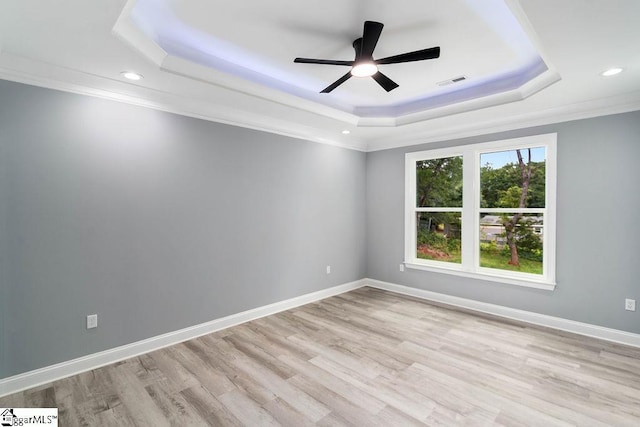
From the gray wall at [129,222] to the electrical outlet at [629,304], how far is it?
3.70 meters

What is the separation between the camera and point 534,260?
4.02m

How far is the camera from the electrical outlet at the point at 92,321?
275 cm

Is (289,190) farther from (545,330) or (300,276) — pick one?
(545,330)

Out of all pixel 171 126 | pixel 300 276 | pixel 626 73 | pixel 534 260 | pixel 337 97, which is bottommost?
pixel 300 276

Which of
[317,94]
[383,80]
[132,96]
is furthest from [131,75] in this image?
[383,80]

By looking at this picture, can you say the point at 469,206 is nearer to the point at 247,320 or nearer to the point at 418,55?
the point at 418,55

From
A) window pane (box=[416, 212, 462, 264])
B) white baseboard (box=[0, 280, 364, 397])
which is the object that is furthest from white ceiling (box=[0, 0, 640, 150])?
white baseboard (box=[0, 280, 364, 397])

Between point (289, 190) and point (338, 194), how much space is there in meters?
1.03

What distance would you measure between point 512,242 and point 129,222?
4.61m

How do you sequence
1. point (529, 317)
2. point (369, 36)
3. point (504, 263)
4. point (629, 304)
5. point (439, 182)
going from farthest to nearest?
point (439, 182)
point (504, 263)
point (529, 317)
point (629, 304)
point (369, 36)

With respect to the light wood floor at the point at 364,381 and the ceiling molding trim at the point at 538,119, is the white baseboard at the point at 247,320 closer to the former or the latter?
the light wood floor at the point at 364,381

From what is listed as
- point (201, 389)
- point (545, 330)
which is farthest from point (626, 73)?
point (201, 389)

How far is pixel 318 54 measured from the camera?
285 centimetres
